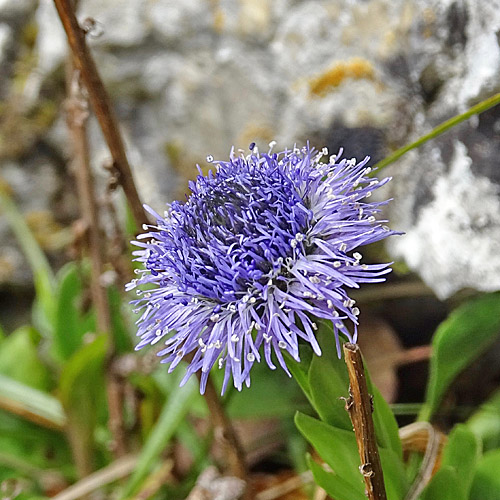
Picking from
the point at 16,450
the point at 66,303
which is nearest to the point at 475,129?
the point at 66,303

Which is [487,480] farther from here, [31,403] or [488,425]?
[31,403]

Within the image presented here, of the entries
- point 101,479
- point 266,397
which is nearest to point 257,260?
→ point 266,397

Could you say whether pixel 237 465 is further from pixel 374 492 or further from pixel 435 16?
pixel 435 16

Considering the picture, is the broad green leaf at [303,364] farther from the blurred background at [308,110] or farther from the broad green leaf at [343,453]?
the blurred background at [308,110]

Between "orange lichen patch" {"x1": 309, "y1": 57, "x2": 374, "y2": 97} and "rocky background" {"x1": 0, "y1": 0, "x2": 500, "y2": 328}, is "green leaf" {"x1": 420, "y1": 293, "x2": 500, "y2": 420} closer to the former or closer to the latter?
"rocky background" {"x1": 0, "y1": 0, "x2": 500, "y2": 328}

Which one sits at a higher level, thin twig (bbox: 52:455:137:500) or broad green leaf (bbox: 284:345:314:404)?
broad green leaf (bbox: 284:345:314:404)

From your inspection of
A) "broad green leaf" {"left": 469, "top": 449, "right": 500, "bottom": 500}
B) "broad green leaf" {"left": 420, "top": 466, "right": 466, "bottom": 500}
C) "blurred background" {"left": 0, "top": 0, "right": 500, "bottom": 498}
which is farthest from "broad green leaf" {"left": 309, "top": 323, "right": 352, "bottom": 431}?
"blurred background" {"left": 0, "top": 0, "right": 500, "bottom": 498}

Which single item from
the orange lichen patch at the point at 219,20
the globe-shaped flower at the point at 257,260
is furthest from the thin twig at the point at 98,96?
the orange lichen patch at the point at 219,20
